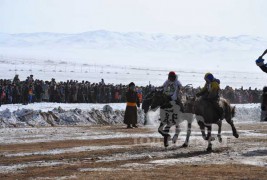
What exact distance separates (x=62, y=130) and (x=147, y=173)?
12.2m

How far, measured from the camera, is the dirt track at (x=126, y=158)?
10961 millimetres

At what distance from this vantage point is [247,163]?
41.4ft

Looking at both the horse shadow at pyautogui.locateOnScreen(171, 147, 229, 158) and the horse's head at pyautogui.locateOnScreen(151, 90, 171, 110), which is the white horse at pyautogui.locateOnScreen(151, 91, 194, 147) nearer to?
the horse's head at pyautogui.locateOnScreen(151, 90, 171, 110)

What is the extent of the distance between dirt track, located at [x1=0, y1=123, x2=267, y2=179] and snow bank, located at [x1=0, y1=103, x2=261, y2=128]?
647 centimetres

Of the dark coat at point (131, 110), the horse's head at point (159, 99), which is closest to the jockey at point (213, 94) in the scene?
the horse's head at point (159, 99)

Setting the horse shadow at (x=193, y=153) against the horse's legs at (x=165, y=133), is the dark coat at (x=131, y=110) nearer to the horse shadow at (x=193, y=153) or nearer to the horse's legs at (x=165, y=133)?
the horse's legs at (x=165, y=133)

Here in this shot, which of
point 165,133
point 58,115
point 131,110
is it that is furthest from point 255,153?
point 58,115

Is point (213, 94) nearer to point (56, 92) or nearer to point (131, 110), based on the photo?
point (131, 110)

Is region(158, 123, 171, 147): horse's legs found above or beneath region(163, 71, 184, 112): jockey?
beneath

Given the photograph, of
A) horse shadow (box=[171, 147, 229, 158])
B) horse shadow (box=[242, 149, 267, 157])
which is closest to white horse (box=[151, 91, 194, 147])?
horse shadow (box=[171, 147, 229, 158])

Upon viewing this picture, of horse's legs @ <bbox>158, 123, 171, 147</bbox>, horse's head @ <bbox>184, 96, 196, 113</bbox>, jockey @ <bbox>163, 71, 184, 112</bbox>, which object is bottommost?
horse's legs @ <bbox>158, 123, 171, 147</bbox>

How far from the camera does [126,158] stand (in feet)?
44.1

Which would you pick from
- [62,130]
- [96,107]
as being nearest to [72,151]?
[62,130]

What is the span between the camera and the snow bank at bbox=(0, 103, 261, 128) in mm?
25797
